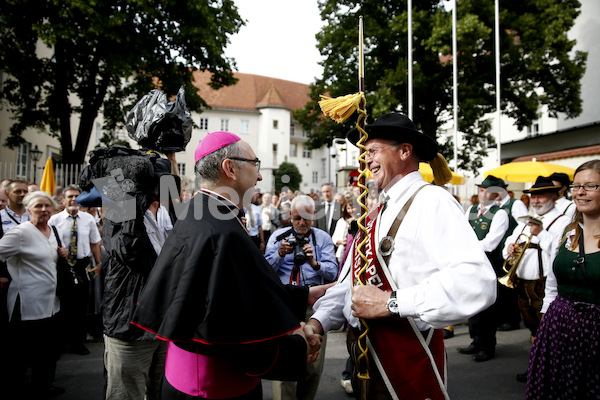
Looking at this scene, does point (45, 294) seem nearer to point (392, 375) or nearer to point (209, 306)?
point (209, 306)

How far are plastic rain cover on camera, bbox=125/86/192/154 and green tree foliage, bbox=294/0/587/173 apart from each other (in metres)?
15.8

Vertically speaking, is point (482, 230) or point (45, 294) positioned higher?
point (482, 230)

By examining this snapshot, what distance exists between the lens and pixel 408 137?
7.74 ft

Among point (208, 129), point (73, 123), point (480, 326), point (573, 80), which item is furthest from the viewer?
point (208, 129)

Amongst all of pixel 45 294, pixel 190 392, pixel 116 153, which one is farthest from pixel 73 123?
pixel 190 392

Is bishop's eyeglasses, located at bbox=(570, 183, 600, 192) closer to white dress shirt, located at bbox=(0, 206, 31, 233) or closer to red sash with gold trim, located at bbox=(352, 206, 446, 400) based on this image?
red sash with gold trim, located at bbox=(352, 206, 446, 400)

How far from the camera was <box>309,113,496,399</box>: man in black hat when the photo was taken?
6.15ft

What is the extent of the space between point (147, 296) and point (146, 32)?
1725 cm

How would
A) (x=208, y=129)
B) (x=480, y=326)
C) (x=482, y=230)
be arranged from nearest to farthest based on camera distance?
(x=480, y=326) < (x=482, y=230) < (x=208, y=129)

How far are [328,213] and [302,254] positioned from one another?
4534 millimetres

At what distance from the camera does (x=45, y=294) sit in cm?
450

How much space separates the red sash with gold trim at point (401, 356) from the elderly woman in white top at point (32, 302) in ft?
12.4

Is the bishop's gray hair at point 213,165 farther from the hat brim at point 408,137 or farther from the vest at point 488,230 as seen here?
the vest at point 488,230

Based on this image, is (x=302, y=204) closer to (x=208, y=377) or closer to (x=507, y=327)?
(x=208, y=377)
